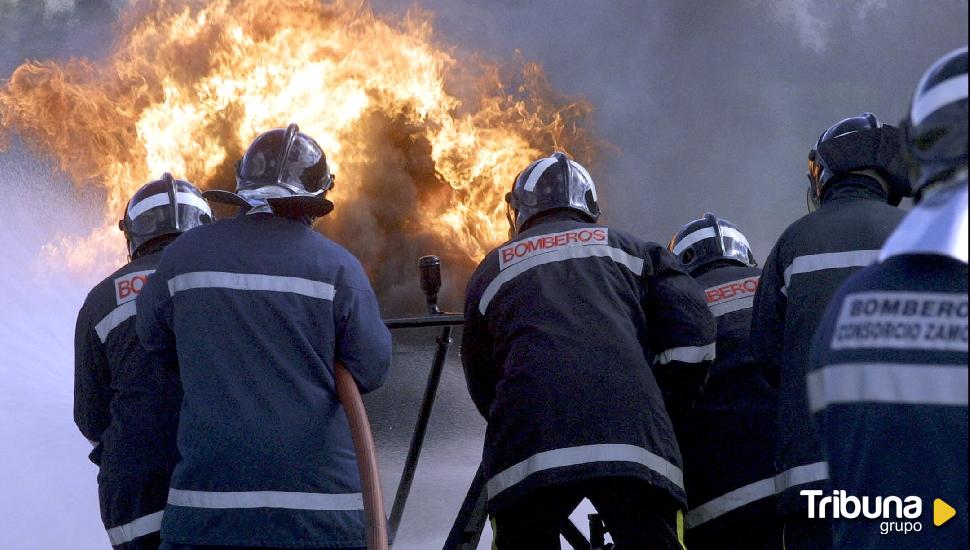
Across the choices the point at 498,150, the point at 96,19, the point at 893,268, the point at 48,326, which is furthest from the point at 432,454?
the point at 893,268

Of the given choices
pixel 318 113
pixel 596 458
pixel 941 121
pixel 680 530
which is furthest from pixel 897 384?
pixel 318 113

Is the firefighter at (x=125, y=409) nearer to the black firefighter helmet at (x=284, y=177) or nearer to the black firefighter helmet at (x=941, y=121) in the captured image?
the black firefighter helmet at (x=284, y=177)

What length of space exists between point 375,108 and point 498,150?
1.49m

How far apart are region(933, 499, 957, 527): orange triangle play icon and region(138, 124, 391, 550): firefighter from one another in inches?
73.9

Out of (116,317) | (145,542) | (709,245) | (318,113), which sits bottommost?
(145,542)

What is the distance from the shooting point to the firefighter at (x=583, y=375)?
3.38 m

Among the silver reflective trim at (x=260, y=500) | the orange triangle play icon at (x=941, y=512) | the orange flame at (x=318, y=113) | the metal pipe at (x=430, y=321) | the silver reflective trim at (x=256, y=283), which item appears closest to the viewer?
the orange triangle play icon at (x=941, y=512)

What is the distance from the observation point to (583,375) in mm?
3439

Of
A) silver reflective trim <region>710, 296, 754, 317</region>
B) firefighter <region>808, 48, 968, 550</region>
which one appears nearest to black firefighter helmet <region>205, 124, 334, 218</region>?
silver reflective trim <region>710, 296, 754, 317</region>

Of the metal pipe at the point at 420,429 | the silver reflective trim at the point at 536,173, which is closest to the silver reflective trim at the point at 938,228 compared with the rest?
the silver reflective trim at the point at 536,173

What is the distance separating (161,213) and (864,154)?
2667 mm

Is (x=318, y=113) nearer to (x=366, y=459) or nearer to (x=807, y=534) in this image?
(x=366, y=459)

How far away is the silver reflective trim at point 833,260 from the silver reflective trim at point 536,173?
1105mm

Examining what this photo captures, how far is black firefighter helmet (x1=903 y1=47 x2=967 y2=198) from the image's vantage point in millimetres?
1579
